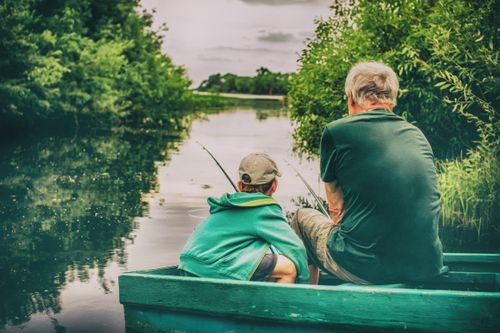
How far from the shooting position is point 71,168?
1847cm

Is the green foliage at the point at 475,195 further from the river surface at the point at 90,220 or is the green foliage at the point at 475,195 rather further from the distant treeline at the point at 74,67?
the distant treeline at the point at 74,67

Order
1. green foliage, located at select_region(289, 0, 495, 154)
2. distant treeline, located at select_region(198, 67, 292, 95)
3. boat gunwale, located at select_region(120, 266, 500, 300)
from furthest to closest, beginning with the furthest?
distant treeline, located at select_region(198, 67, 292, 95)
green foliage, located at select_region(289, 0, 495, 154)
boat gunwale, located at select_region(120, 266, 500, 300)

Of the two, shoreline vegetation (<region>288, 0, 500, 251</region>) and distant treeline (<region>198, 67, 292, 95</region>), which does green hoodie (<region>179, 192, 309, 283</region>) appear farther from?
distant treeline (<region>198, 67, 292, 95</region>)

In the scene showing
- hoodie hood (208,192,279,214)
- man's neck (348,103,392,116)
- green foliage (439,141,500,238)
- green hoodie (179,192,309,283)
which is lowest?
green foliage (439,141,500,238)

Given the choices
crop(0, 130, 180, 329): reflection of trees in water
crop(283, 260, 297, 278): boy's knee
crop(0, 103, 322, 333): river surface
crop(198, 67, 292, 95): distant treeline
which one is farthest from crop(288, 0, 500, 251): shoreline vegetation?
crop(198, 67, 292, 95): distant treeline

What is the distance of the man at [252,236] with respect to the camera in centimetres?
513

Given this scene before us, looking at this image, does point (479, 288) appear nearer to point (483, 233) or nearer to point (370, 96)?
point (370, 96)

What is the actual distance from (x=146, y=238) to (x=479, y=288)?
16.6 feet

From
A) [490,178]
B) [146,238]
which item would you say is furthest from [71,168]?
[490,178]

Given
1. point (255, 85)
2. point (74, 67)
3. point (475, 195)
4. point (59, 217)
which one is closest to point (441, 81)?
point (475, 195)

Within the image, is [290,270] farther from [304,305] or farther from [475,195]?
[475,195]

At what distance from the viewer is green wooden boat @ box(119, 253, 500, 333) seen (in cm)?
470

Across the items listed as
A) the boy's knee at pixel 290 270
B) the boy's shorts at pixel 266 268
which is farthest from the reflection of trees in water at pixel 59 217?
the boy's knee at pixel 290 270

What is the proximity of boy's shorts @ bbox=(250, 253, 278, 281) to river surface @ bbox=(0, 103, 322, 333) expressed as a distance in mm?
1333
